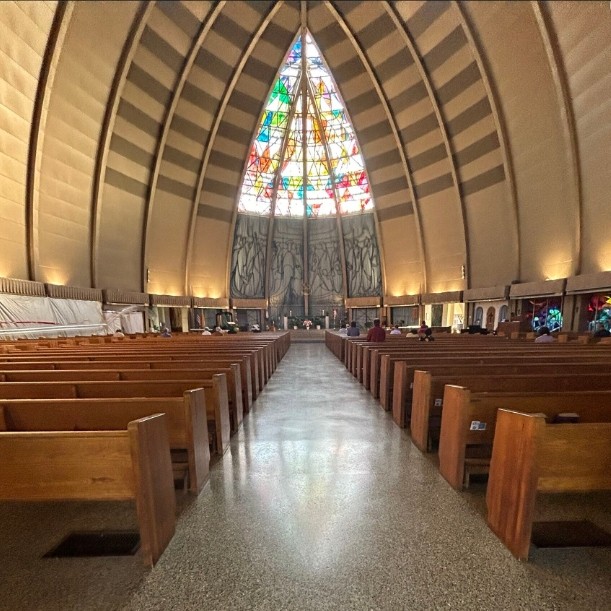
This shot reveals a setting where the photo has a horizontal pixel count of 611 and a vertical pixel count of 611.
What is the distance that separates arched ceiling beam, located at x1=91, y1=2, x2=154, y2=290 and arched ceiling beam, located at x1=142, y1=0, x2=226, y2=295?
2007 mm

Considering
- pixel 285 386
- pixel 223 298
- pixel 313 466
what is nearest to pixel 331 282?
pixel 223 298

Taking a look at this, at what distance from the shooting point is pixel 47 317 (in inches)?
376

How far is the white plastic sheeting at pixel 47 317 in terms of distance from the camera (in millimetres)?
8336

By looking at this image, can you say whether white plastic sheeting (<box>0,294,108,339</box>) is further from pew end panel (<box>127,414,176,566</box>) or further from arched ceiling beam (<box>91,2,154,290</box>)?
pew end panel (<box>127,414,176,566</box>)

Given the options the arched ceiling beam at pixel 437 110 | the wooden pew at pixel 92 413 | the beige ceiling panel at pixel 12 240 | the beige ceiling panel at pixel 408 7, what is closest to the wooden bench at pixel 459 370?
the wooden pew at pixel 92 413

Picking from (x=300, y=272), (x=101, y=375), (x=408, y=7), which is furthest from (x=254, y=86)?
(x=101, y=375)

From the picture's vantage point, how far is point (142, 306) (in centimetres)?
1409

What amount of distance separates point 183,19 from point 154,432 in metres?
15.9

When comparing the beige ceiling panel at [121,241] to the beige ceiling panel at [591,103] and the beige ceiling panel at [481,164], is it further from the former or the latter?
the beige ceiling panel at [591,103]

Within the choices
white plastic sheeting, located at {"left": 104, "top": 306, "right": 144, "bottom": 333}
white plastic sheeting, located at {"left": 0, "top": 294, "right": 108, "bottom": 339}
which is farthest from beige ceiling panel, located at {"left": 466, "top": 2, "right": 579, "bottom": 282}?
white plastic sheeting, located at {"left": 0, "top": 294, "right": 108, "bottom": 339}

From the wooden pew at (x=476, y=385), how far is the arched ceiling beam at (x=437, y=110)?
12.9 m

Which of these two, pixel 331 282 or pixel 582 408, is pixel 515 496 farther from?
pixel 331 282

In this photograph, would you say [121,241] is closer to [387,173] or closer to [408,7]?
[387,173]

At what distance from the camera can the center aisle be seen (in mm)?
1203
